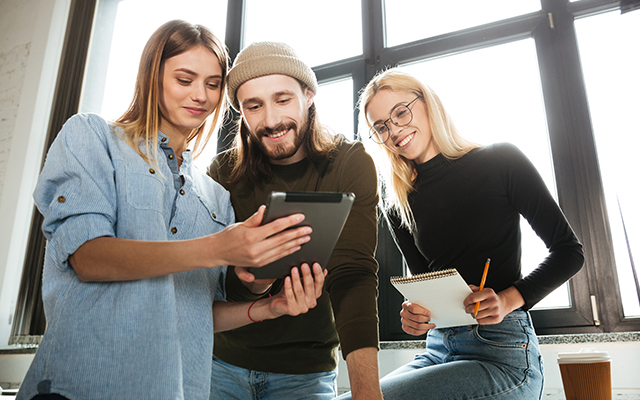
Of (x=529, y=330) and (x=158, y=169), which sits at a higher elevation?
(x=158, y=169)

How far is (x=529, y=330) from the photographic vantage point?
1.28 metres

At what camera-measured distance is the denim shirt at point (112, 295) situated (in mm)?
743

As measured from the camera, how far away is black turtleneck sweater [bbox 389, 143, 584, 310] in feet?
4.39

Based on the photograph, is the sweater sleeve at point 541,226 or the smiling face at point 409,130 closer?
the sweater sleeve at point 541,226

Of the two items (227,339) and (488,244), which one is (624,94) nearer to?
(488,244)

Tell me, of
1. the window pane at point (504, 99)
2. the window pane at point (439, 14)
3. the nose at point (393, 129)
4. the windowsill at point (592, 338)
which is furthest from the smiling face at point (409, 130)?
the window pane at point (439, 14)

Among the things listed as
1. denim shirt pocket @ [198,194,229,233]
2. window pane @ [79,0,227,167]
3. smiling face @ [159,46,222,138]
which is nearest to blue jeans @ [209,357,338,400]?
denim shirt pocket @ [198,194,229,233]

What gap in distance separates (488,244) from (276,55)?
0.85 metres

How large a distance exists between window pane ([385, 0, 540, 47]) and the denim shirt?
2005 mm

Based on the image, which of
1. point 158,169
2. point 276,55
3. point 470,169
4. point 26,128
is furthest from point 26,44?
point 470,169

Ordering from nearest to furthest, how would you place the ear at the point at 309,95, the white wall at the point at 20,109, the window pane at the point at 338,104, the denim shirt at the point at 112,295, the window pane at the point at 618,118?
the denim shirt at the point at 112,295 < the ear at the point at 309,95 < the window pane at the point at 618,118 < the window pane at the point at 338,104 < the white wall at the point at 20,109

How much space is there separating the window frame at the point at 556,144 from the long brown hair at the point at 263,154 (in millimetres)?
931

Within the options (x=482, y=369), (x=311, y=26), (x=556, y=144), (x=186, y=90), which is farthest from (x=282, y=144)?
(x=311, y=26)

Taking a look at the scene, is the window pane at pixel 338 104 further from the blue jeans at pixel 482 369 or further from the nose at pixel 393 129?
the blue jeans at pixel 482 369
